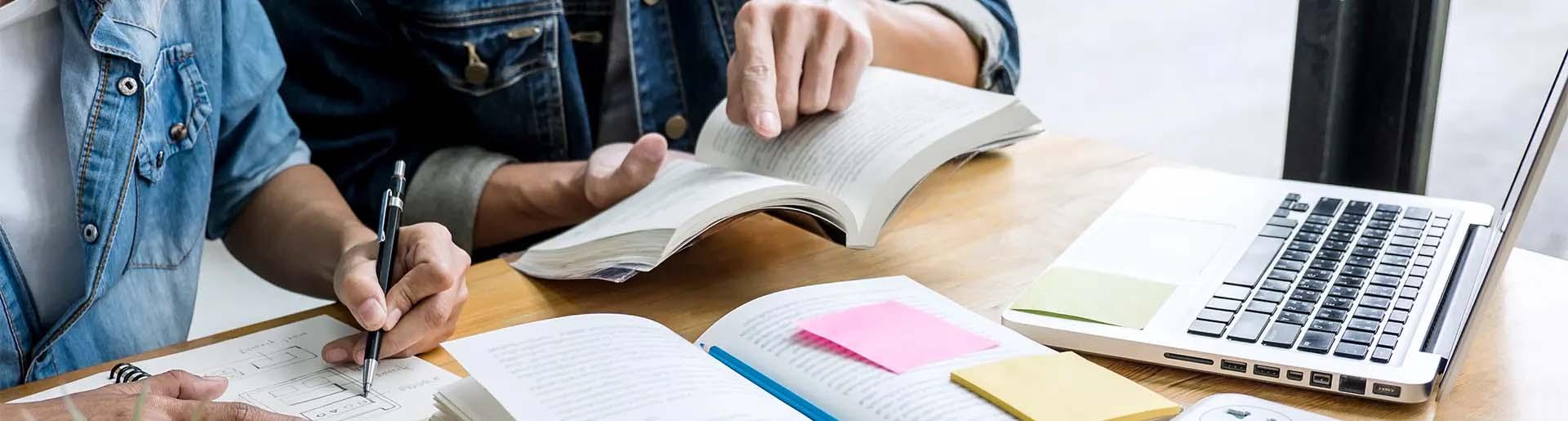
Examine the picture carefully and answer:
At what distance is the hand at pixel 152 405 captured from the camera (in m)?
0.69

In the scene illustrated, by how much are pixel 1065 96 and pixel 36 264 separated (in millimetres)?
2431

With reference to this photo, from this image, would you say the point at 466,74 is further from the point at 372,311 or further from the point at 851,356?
the point at 851,356

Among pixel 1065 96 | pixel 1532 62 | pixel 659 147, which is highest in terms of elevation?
pixel 659 147

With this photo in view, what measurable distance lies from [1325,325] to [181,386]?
2.30ft

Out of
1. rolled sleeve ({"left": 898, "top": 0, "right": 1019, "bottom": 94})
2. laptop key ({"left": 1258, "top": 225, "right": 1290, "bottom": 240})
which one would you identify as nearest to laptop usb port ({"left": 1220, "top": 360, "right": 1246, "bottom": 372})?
laptop key ({"left": 1258, "top": 225, "right": 1290, "bottom": 240})

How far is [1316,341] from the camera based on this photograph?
756 millimetres

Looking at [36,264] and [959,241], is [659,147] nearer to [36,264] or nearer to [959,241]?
[959,241]

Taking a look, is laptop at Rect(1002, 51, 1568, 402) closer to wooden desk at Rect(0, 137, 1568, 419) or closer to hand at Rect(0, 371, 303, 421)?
wooden desk at Rect(0, 137, 1568, 419)

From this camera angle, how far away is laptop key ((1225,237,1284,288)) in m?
0.86

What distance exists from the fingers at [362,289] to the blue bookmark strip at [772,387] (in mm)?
220

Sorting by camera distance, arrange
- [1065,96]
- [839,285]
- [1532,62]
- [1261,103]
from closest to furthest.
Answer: [839,285] → [1532,62] → [1261,103] → [1065,96]

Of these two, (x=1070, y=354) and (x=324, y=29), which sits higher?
(x=324, y=29)

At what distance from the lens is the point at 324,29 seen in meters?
1.34

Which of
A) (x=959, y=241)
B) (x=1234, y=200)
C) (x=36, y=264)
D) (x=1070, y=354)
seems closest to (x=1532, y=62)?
(x=1234, y=200)
